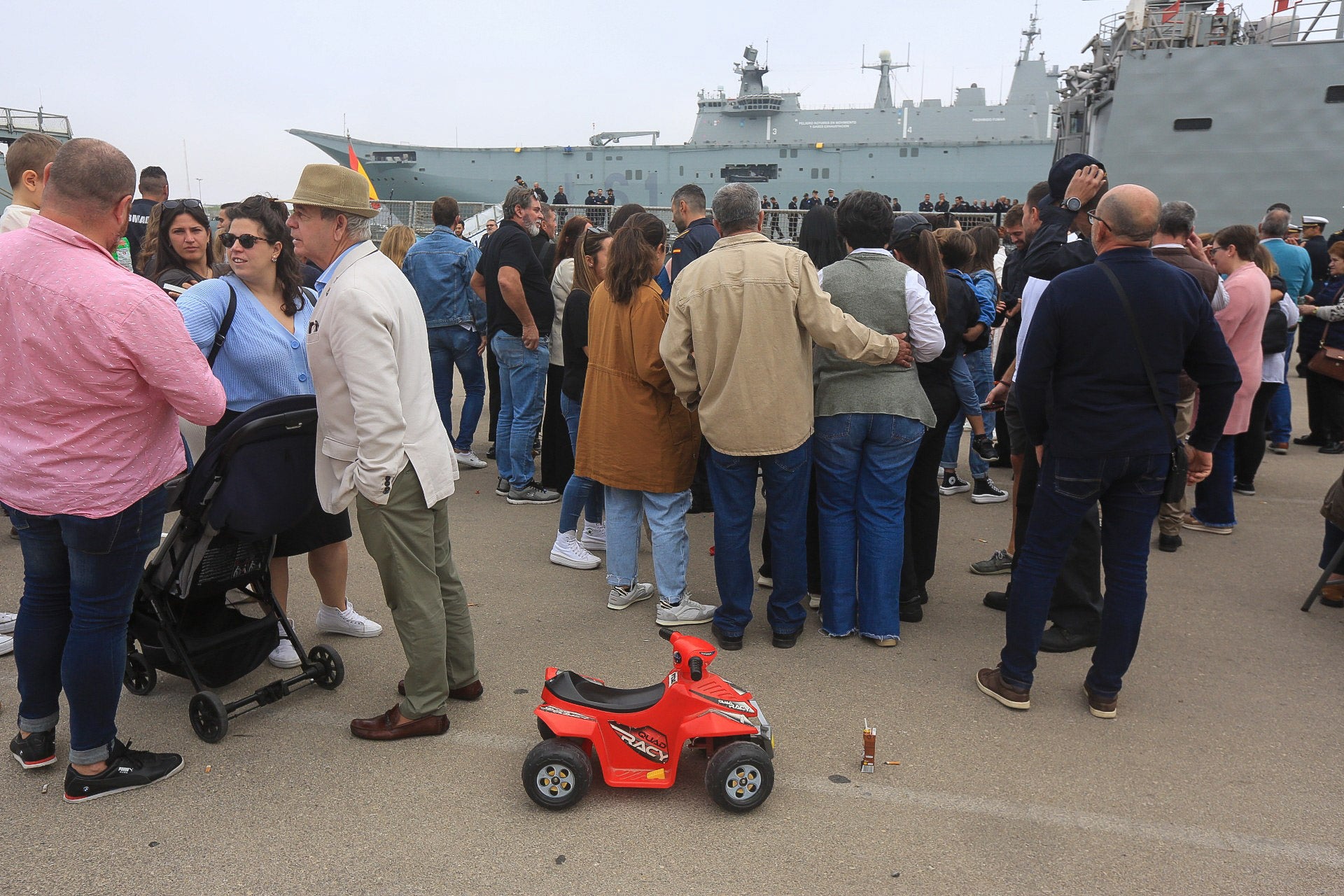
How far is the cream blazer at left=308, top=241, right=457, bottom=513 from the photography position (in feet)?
9.38

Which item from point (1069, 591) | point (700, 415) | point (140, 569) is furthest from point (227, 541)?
point (1069, 591)

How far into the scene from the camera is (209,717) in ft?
10.5

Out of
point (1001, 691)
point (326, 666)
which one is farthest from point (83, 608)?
point (1001, 691)

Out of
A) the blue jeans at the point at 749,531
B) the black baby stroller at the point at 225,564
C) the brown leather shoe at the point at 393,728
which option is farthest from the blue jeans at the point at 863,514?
the black baby stroller at the point at 225,564

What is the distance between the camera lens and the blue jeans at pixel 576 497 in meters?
4.98

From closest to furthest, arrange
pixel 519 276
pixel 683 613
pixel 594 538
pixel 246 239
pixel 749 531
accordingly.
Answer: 1. pixel 246 239
2. pixel 749 531
3. pixel 683 613
4. pixel 594 538
5. pixel 519 276

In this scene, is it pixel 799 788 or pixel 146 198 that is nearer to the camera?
pixel 799 788

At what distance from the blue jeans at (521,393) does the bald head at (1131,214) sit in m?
4.04

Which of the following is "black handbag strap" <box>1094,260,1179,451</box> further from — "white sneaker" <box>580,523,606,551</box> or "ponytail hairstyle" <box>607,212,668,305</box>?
"white sneaker" <box>580,523,606,551</box>

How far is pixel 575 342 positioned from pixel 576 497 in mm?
955

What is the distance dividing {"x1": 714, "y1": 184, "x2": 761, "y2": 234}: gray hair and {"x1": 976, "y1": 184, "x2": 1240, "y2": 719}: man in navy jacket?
130 cm

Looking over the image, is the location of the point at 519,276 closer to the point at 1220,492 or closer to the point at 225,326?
the point at 225,326

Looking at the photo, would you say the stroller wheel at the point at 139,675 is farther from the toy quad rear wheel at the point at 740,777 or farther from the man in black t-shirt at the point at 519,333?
the man in black t-shirt at the point at 519,333

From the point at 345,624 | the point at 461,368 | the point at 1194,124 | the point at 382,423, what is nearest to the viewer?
Result: the point at 382,423
